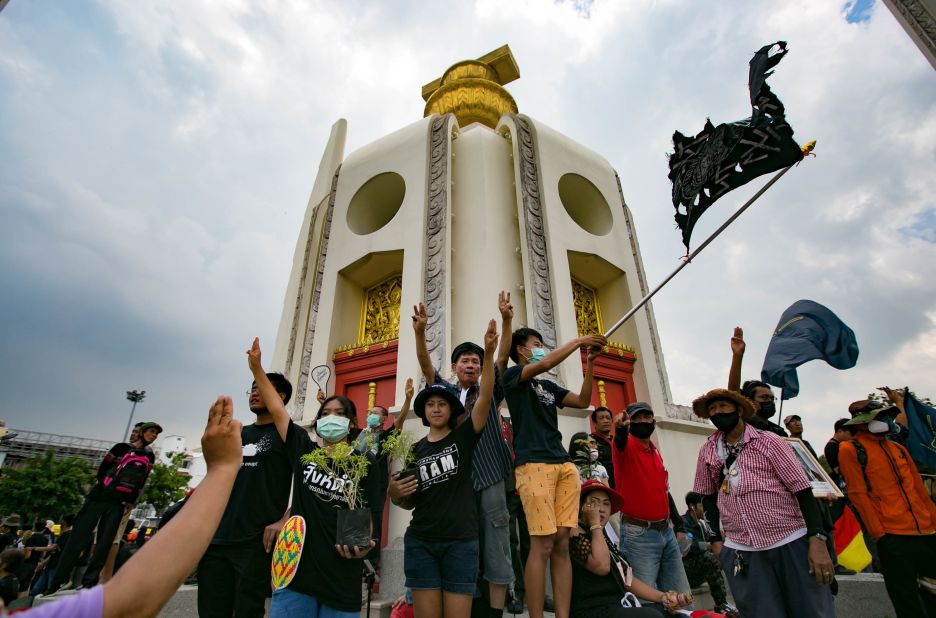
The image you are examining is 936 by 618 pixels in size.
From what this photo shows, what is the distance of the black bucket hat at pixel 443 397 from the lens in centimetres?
311

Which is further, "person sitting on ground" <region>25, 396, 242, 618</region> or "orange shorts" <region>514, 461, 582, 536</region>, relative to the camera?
"orange shorts" <region>514, 461, 582, 536</region>

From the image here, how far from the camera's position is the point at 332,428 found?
3.00m

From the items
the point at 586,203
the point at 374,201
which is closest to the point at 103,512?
the point at 374,201

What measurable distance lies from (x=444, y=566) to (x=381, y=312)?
28.6 feet

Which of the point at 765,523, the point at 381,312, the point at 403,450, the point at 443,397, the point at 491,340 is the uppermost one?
the point at 381,312

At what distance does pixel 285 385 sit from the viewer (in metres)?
3.55

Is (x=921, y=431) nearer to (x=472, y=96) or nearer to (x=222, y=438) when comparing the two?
(x=222, y=438)

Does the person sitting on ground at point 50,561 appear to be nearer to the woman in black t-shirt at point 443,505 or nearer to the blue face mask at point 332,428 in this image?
the blue face mask at point 332,428

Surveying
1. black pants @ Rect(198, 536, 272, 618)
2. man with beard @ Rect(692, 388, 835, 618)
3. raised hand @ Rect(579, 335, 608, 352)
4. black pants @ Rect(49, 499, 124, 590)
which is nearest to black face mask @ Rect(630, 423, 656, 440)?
man with beard @ Rect(692, 388, 835, 618)

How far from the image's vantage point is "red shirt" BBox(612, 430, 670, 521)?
3.78 m

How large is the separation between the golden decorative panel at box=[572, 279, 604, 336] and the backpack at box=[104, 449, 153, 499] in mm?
8621

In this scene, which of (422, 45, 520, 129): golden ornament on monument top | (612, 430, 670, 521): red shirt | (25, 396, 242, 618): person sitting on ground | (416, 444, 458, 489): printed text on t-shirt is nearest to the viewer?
(25, 396, 242, 618): person sitting on ground

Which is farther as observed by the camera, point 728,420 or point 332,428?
point 728,420

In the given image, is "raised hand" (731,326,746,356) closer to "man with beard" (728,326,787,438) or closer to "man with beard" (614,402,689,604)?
"man with beard" (728,326,787,438)
